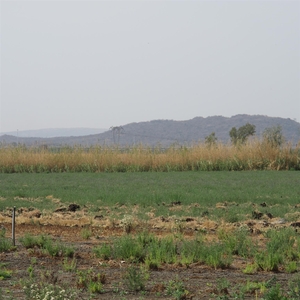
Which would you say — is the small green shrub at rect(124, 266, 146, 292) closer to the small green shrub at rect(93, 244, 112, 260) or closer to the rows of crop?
the rows of crop

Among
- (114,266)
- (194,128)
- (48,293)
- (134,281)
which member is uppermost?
(194,128)

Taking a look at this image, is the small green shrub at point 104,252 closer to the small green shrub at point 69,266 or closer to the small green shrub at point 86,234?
the small green shrub at point 69,266

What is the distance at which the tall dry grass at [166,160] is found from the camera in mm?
32875

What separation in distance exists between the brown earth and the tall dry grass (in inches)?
777

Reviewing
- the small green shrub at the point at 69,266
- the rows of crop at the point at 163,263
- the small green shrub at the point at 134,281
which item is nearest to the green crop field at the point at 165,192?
the rows of crop at the point at 163,263

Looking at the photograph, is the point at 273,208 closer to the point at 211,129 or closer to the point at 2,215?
the point at 2,215

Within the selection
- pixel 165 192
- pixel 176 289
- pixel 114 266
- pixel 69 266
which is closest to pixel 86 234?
pixel 114 266

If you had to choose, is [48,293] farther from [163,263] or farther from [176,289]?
[163,263]

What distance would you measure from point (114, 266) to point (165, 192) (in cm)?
1018

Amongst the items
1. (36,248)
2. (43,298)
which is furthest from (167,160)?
(43,298)

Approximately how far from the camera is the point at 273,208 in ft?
50.8

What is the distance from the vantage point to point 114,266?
8.59 m

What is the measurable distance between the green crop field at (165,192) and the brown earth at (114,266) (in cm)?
218

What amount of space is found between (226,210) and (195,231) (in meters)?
3.16
